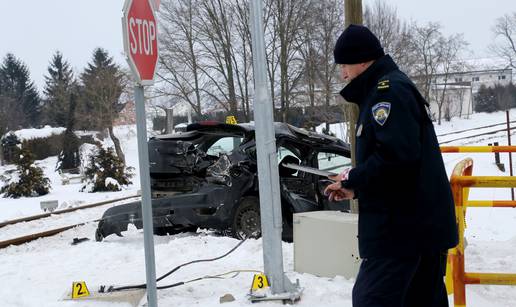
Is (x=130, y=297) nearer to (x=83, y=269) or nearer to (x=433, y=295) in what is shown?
(x=83, y=269)

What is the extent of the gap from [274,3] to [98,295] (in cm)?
3066

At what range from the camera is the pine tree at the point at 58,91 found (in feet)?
181

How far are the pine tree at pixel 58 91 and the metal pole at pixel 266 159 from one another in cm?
4984

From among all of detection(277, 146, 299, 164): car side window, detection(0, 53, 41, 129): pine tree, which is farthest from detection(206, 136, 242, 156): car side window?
detection(0, 53, 41, 129): pine tree

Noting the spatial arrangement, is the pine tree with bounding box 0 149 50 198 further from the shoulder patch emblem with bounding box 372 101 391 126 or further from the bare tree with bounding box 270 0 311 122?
the shoulder patch emblem with bounding box 372 101 391 126

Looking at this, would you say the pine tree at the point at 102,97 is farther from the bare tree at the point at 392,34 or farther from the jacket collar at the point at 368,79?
the jacket collar at the point at 368,79

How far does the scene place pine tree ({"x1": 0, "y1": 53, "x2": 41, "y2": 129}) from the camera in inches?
2719

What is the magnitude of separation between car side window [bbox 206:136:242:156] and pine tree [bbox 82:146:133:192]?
49.2ft

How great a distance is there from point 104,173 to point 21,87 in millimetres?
53607

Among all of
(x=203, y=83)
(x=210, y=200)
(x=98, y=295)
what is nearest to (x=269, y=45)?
(x=203, y=83)

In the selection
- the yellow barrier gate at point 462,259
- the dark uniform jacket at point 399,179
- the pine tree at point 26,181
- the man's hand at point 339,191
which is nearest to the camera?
the dark uniform jacket at point 399,179

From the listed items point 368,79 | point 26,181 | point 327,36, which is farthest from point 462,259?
point 327,36

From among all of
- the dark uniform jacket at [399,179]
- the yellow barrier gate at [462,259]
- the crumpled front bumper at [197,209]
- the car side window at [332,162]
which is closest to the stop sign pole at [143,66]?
the dark uniform jacket at [399,179]

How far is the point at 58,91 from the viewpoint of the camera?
57844 mm
